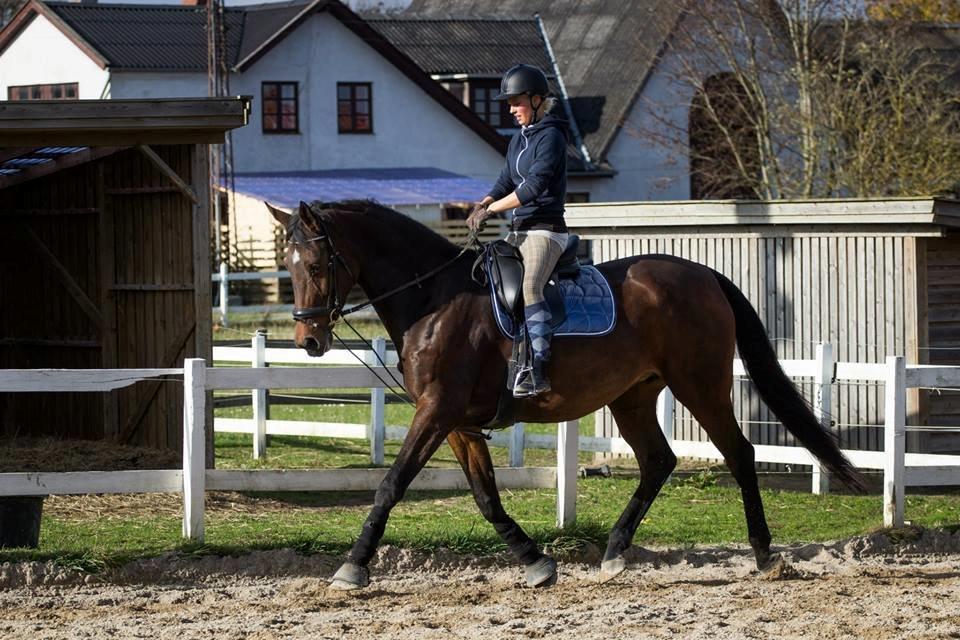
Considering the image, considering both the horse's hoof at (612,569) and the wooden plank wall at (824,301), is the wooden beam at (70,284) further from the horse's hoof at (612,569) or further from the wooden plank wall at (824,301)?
the horse's hoof at (612,569)

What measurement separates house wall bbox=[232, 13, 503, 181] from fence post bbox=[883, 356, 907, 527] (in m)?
34.0

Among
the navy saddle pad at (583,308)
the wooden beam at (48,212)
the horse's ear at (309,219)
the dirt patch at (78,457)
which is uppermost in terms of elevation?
the wooden beam at (48,212)

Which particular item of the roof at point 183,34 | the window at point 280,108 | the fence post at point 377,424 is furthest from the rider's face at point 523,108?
the window at point 280,108

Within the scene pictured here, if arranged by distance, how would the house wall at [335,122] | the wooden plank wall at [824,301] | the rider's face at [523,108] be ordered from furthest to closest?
the house wall at [335,122]
the wooden plank wall at [824,301]
the rider's face at [523,108]

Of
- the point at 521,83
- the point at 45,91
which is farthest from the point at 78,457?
the point at 45,91

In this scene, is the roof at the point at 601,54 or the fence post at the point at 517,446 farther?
the roof at the point at 601,54

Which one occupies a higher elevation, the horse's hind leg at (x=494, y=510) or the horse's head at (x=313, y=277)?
the horse's head at (x=313, y=277)

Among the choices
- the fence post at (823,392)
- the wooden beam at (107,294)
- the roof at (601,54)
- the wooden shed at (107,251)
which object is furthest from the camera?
the roof at (601,54)

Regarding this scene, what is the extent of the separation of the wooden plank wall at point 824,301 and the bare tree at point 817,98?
538 inches

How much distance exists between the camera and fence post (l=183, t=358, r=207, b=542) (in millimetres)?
9133

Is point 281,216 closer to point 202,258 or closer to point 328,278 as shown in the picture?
point 328,278

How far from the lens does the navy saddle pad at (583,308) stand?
827cm

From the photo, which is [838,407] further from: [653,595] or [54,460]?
[54,460]

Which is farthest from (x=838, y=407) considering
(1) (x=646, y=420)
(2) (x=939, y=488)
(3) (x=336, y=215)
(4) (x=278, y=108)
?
(4) (x=278, y=108)
